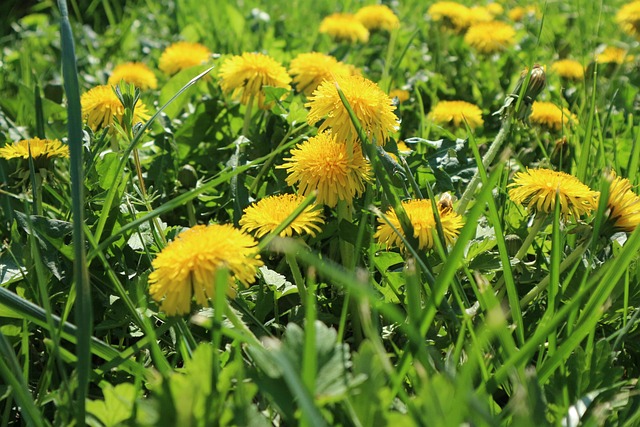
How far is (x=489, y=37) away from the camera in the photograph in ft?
7.40

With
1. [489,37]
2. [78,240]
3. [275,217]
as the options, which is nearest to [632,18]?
[489,37]

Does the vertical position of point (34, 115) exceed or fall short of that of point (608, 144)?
it exceeds it

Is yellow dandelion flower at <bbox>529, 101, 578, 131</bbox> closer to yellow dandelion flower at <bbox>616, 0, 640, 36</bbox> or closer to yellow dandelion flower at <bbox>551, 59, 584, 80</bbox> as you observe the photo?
yellow dandelion flower at <bbox>551, 59, 584, 80</bbox>

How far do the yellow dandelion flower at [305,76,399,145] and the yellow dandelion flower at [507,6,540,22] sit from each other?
7.00 feet

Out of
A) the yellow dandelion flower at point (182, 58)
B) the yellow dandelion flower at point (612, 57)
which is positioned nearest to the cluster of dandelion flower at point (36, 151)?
the yellow dandelion flower at point (182, 58)

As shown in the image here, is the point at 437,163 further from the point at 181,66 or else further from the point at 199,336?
the point at 181,66

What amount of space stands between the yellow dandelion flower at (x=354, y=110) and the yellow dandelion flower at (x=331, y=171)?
3cm

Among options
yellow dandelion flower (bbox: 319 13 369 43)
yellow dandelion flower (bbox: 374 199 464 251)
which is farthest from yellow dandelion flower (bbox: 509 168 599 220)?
yellow dandelion flower (bbox: 319 13 369 43)

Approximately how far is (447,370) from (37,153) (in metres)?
0.81

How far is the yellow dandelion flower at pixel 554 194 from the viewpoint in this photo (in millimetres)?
1091

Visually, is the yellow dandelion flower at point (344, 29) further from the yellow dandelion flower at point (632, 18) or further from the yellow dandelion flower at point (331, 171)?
the yellow dandelion flower at point (331, 171)

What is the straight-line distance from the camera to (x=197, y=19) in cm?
296

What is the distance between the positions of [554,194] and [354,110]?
1.12 ft

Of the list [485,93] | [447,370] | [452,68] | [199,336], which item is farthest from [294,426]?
[452,68]
